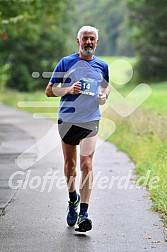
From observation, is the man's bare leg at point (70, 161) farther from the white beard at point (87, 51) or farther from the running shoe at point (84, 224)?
the white beard at point (87, 51)

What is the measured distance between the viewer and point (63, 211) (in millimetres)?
8555

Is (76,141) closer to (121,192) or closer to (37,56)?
(121,192)

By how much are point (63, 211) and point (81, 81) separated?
1989 mm

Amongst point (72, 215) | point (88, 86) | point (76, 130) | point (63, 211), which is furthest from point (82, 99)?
point (63, 211)

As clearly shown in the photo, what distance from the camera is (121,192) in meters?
9.98

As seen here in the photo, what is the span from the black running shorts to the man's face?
29.2 inches

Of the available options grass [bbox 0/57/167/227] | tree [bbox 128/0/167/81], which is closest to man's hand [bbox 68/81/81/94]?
grass [bbox 0/57/167/227]

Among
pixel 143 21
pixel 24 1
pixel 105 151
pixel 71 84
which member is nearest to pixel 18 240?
pixel 71 84

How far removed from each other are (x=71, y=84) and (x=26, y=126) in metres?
17.4

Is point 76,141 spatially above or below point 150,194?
above

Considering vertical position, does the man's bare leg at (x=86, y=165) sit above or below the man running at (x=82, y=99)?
below

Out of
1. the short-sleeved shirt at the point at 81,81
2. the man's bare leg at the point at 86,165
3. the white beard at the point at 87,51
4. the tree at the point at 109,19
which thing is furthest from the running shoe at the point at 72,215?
the tree at the point at 109,19

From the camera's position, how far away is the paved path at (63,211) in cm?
680
